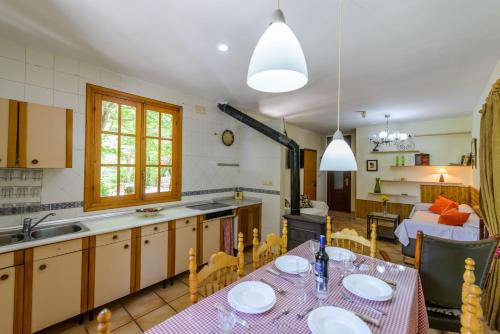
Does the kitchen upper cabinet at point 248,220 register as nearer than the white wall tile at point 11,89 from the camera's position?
No

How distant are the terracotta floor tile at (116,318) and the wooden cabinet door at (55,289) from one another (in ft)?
0.60

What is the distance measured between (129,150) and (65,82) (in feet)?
2.95

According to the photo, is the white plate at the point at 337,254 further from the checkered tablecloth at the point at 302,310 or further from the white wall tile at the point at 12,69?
the white wall tile at the point at 12,69

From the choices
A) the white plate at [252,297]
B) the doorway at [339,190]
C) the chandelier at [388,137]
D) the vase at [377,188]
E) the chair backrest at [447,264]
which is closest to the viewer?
the white plate at [252,297]

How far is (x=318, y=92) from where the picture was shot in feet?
10.0

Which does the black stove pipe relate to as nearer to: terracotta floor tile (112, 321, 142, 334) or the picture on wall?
terracotta floor tile (112, 321, 142, 334)

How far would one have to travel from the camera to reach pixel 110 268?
2.05 meters

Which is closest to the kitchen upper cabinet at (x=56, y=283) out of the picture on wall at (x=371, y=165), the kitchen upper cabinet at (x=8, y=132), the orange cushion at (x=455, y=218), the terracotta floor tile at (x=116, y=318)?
the terracotta floor tile at (x=116, y=318)

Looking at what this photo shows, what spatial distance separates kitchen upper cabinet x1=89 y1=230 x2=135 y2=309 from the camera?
1.95 metres

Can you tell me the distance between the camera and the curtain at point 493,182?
71.9 inches

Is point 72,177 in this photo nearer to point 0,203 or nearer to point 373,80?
point 0,203

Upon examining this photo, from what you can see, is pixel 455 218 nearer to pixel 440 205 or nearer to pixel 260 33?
pixel 440 205

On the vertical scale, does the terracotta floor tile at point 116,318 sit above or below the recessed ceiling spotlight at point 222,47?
below

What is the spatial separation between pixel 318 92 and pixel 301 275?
99.6 inches
